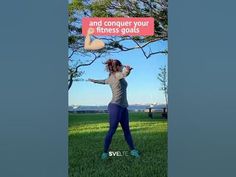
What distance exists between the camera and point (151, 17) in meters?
5.65

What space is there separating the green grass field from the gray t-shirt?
0.17 m

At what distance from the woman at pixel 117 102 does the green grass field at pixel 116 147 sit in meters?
0.05

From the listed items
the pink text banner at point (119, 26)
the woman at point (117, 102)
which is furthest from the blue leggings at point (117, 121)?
the pink text banner at point (119, 26)

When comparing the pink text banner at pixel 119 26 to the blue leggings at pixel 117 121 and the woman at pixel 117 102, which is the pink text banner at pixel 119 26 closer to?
the woman at pixel 117 102

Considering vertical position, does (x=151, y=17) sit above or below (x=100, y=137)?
above

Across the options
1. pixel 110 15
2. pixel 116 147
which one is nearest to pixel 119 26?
pixel 110 15

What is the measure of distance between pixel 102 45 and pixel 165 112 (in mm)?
931

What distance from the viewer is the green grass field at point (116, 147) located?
5648 mm

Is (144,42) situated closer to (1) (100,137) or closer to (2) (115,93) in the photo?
(2) (115,93)

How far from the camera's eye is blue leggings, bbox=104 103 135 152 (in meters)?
5.72

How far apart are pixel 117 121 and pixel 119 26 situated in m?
0.97

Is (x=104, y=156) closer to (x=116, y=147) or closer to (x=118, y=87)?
(x=116, y=147)

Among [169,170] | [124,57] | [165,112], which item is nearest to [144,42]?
[124,57]

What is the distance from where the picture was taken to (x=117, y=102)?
574cm
